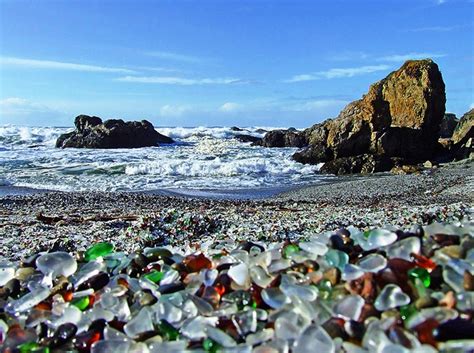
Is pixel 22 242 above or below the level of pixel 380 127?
below

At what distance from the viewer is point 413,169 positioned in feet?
50.3

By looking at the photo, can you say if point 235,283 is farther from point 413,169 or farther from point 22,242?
point 413,169

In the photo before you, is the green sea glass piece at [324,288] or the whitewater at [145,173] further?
the whitewater at [145,173]

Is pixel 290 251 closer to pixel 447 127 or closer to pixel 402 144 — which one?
pixel 402 144

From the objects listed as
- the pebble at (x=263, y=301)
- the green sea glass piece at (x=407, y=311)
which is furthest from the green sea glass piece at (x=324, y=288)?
the green sea glass piece at (x=407, y=311)

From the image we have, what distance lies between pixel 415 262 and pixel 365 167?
1523 cm

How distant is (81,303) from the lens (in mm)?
1734

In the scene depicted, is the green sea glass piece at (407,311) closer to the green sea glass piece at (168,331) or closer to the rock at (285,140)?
the green sea glass piece at (168,331)

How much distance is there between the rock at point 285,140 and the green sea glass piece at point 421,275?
86.0 feet

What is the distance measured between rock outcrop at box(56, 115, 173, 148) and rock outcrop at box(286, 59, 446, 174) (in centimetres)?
1099

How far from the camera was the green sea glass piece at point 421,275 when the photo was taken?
1513 mm

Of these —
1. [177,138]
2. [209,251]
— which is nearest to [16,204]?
[209,251]

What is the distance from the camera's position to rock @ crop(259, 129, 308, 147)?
1094 inches

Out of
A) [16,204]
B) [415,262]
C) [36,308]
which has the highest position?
[415,262]
